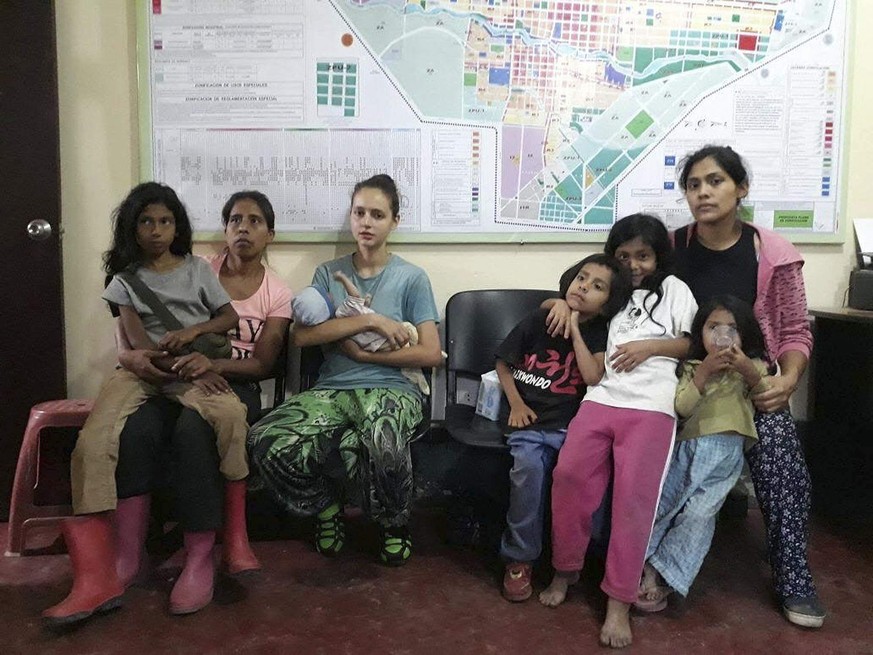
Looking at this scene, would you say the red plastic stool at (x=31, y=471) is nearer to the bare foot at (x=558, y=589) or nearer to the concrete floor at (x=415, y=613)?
the concrete floor at (x=415, y=613)

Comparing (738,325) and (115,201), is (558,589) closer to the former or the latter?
(738,325)

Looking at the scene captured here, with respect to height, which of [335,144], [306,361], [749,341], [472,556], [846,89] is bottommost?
[472,556]

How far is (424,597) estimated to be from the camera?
1.66 meters

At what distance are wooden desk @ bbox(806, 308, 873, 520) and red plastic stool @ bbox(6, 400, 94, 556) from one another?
2390 millimetres

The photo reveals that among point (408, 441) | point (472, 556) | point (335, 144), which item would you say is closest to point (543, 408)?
point (408, 441)

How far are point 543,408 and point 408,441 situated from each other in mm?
393

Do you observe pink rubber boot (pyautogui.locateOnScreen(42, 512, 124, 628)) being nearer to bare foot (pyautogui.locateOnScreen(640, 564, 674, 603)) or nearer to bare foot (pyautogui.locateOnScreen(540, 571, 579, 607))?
bare foot (pyautogui.locateOnScreen(540, 571, 579, 607))

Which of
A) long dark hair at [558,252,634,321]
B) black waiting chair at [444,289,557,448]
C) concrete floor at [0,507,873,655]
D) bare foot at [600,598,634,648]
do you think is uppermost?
long dark hair at [558,252,634,321]

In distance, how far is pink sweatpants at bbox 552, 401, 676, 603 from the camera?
1.52m

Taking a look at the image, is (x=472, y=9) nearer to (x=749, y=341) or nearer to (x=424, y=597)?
(x=749, y=341)

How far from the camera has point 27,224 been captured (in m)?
2.08

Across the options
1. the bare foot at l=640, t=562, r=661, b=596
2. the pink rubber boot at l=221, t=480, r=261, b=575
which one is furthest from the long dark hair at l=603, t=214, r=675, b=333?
the pink rubber boot at l=221, t=480, r=261, b=575

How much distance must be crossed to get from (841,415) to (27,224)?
283cm

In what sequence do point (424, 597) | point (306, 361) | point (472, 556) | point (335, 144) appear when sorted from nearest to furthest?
point (424, 597)
point (472, 556)
point (306, 361)
point (335, 144)
